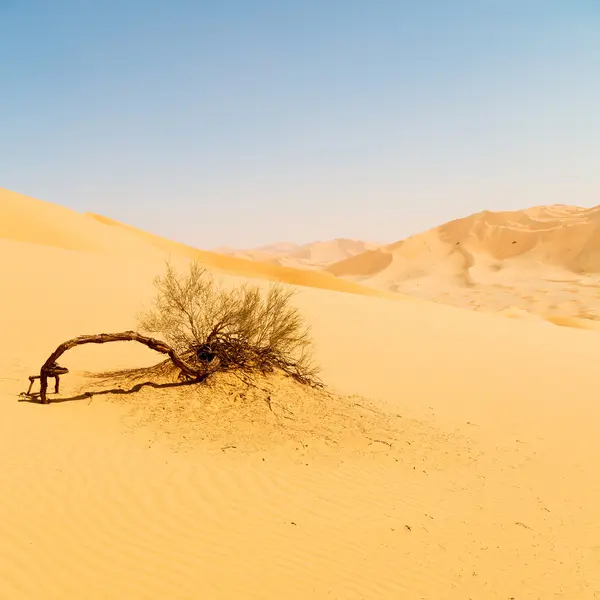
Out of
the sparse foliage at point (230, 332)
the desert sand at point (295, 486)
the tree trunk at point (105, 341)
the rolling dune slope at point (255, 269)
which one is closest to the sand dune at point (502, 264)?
the rolling dune slope at point (255, 269)

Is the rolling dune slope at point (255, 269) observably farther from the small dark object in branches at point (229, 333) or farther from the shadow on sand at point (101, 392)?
the shadow on sand at point (101, 392)

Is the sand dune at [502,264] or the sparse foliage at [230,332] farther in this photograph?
the sand dune at [502,264]

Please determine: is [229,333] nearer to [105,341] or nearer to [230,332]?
[230,332]

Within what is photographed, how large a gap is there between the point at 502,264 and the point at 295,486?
63.3 m

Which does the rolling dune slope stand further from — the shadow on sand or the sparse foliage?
the shadow on sand

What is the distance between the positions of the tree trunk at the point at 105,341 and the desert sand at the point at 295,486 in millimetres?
310

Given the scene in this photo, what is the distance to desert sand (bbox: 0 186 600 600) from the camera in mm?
4074

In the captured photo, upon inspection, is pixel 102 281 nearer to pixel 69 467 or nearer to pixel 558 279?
pixel 69 467

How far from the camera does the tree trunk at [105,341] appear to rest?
7098 millimetres

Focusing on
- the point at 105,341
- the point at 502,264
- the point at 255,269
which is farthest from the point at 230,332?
the point at 502,264

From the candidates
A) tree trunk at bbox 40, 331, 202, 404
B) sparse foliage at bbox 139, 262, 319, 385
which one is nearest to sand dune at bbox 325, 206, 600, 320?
sparse foliage at bbox 139, 262, 319, 385

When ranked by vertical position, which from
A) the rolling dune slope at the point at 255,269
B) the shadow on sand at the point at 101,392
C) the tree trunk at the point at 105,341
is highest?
the rolling dune slope at the point at 255,269

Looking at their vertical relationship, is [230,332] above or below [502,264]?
below

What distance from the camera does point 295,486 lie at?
5773mm
